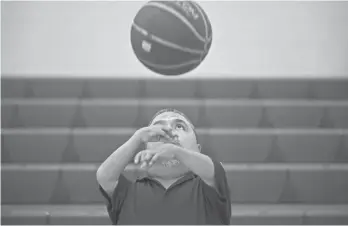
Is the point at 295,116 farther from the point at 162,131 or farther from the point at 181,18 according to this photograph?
the point at 162,131

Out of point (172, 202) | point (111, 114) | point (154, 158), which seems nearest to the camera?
point (154, 158)

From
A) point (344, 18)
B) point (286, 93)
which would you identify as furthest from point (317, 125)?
point (344, 18)

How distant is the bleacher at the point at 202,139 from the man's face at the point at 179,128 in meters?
0.78

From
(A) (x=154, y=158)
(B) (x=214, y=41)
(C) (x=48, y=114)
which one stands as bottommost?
(C) (x=48, y=114)

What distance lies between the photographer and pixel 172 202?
1244 mm

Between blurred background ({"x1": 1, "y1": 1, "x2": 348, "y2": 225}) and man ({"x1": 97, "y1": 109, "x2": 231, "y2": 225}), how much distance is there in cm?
79

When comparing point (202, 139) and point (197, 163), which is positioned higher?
point (197, 163)

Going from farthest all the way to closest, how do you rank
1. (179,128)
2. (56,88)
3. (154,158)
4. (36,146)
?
(56,88), (36,146), (179,128), (154,158)

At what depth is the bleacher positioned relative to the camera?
2.17 m

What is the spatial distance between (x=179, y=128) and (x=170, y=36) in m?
0.24

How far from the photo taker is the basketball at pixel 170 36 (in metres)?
1.36

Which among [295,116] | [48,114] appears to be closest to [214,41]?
[295,116]

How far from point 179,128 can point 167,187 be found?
16 centimetres

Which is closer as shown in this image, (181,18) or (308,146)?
(181,18)
